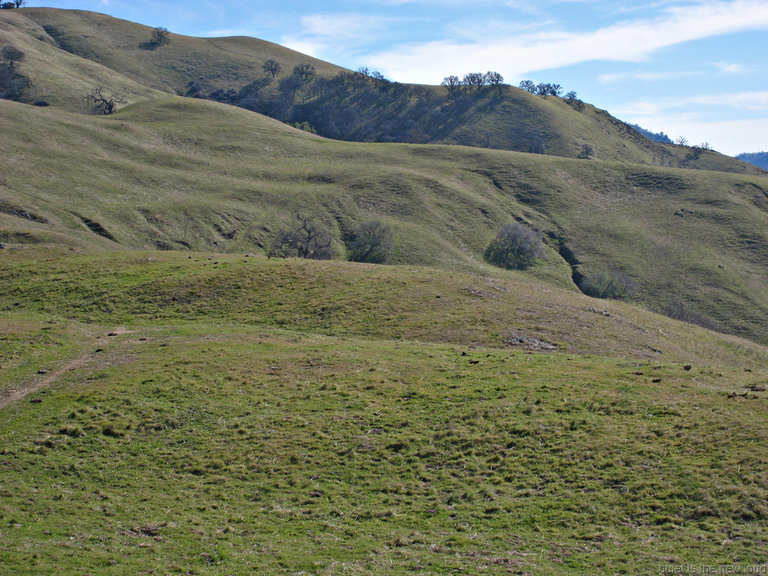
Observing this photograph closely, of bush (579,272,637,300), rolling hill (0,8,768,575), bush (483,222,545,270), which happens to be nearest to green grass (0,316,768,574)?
rolling hill (0,8,768,575)

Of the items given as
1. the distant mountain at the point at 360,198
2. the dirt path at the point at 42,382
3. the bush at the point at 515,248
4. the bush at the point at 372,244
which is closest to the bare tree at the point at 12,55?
the distant mountain at the point at 360,198

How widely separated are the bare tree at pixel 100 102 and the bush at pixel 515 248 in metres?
98.7

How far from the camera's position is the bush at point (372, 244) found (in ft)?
300

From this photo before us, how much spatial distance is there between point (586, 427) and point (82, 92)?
6355 inches

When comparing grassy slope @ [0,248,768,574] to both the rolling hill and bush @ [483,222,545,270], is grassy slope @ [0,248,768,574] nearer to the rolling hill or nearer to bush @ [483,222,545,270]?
the rolling hill

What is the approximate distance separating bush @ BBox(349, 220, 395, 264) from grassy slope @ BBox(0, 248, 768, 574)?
55.4 m

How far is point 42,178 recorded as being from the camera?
8394 cm

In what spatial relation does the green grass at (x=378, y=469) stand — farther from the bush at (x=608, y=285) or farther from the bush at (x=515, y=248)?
the bush at (x=515, y=248)

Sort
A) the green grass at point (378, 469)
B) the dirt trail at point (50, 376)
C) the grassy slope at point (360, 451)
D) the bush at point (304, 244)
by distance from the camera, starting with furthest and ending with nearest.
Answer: the bush at point (304, 244) < the dirt trail at point (50, 376) < the grassy slope at point (360, 451) < the green grass at point (378, 469)

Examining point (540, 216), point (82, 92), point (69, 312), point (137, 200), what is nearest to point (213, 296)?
point (69, 312)

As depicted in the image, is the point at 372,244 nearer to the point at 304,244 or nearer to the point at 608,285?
the point at 304,244

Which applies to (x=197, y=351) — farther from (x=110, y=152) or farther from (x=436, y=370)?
(x=110, y=152)

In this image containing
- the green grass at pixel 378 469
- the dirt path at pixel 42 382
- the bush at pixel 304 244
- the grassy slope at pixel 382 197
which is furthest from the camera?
the grassy slope at pixel 382 197

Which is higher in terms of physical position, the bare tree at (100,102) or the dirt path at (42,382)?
the bare tree at (100,102)
